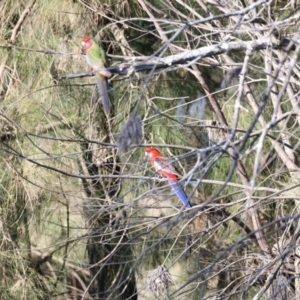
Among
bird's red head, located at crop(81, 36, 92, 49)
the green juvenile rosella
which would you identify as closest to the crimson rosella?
the green juvenile rosella

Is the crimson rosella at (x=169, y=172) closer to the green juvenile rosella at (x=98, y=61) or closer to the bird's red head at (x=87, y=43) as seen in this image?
the green juvenile rosella at (x=98, y=61)

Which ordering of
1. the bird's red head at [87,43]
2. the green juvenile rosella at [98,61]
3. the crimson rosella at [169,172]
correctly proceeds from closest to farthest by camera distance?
the crimson rosella at [169,172] < the green juvenile rosella at [98,61] < the bird's red head at [87,43]

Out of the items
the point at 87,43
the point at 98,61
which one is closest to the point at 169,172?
the point at 98,61

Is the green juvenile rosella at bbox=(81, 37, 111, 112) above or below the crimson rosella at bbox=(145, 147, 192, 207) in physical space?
above

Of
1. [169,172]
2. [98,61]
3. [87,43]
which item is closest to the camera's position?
[169,172]

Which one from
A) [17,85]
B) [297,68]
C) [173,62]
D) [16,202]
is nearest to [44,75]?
[17,85]

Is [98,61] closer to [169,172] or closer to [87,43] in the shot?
[87,43]

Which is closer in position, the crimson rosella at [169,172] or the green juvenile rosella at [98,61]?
the crimson rosella at [169,172]

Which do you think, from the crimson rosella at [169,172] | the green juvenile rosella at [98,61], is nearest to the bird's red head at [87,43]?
the green juvenile rosella at [98,61]

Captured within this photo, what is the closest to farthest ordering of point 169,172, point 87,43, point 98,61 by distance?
point 169,172
point 98,61
point 87,43

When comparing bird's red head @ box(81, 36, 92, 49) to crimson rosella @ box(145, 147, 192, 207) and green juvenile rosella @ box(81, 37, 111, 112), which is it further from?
crimson rosella @ box(145, 147, 192, 207)

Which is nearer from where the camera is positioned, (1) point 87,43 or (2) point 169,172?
(2) point 169,172

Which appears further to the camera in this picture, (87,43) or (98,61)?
(87,43)

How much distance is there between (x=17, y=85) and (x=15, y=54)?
156mm
